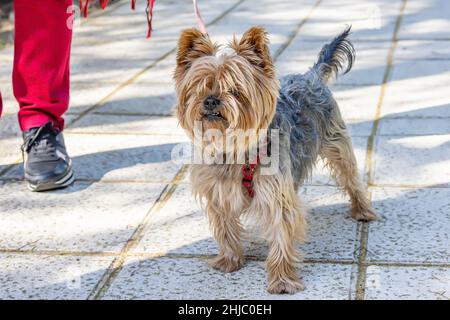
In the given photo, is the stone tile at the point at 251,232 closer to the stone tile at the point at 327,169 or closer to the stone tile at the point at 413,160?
the stone tile at the point at 327,169

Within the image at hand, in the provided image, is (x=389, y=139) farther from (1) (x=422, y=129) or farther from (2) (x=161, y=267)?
(2) (x=161, y=267)

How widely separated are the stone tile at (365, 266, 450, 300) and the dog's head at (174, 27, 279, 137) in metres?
0.86

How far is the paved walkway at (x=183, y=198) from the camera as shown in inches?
150

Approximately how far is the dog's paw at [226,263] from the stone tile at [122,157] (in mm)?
1244

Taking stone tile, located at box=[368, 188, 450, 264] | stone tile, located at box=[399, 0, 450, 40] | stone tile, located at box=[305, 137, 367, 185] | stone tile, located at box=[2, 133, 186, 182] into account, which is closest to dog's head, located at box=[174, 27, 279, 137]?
stone tile, located at box=[368, 188, 450, 264]

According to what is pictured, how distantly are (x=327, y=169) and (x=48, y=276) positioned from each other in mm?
1975

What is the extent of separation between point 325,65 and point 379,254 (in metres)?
1.15

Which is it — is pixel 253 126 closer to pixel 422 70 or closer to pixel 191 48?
pixel 191 48

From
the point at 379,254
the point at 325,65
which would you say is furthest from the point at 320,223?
the point at 325,65

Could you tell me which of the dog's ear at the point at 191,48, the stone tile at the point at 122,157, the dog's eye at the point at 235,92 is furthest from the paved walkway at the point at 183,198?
the dog's ear at the point at 191,48

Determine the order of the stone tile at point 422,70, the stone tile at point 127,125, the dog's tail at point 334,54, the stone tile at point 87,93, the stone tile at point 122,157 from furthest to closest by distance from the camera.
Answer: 1. the stone tile at point 422,70
2. the stone tile at point 87,93
3. the stone tile at point 127,125
4. the stone tile at point 122,157
5. the dog's tail at point 334,54

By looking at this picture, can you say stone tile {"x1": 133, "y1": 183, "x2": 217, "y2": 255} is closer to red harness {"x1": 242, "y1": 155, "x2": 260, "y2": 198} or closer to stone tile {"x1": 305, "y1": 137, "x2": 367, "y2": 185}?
red harness {"x1": 242, "y1": 155, "x2": 260, "y2": 198}

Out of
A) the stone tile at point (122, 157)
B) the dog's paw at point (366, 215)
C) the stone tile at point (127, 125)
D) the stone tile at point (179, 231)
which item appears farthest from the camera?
the stone tile at point (127, 125)
